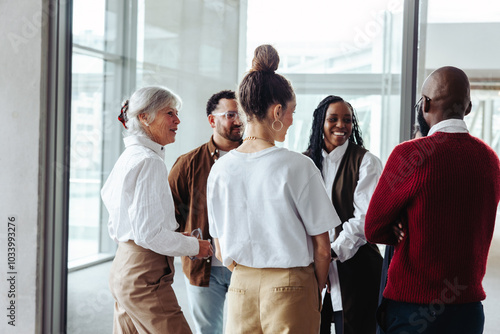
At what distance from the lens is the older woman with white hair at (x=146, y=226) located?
2.03m

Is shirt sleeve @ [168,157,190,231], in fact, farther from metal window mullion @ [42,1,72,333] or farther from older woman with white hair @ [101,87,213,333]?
metal window mullion @ [42,1,72,333]

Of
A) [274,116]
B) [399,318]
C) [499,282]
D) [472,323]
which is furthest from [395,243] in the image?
[499,282]

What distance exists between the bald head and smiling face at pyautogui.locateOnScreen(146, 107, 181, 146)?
1.16 meters

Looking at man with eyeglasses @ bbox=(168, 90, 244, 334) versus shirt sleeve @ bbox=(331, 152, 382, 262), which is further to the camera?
man with eyeglasses @ bbox=(168, 90, 244, 334)

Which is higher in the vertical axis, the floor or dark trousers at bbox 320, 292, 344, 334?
dark trousers at bbox 320, 292, 344, 334

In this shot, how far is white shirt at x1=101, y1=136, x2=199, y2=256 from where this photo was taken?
2023 millimetres

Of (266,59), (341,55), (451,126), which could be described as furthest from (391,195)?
(341,55)

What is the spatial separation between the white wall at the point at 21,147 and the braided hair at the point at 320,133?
1.78 meters

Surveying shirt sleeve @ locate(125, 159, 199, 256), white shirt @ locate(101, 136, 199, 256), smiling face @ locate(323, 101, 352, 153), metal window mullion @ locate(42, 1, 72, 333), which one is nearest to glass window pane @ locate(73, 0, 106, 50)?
metal window mullion @ locate(42, 1, 72, 333)

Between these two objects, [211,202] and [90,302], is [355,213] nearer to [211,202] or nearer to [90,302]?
[211,202]

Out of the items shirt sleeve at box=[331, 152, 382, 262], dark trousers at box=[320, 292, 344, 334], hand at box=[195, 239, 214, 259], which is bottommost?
dark trousers at box=[320, 292, 344, 334]

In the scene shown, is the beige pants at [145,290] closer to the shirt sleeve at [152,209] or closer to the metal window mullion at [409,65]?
the shirt sleeve at [152,209]

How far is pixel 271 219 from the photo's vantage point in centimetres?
163

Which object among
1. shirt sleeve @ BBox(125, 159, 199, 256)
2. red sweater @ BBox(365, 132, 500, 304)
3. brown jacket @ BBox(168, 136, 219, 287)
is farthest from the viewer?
brown jacket @ BBox(168, 136, 219, 287)
